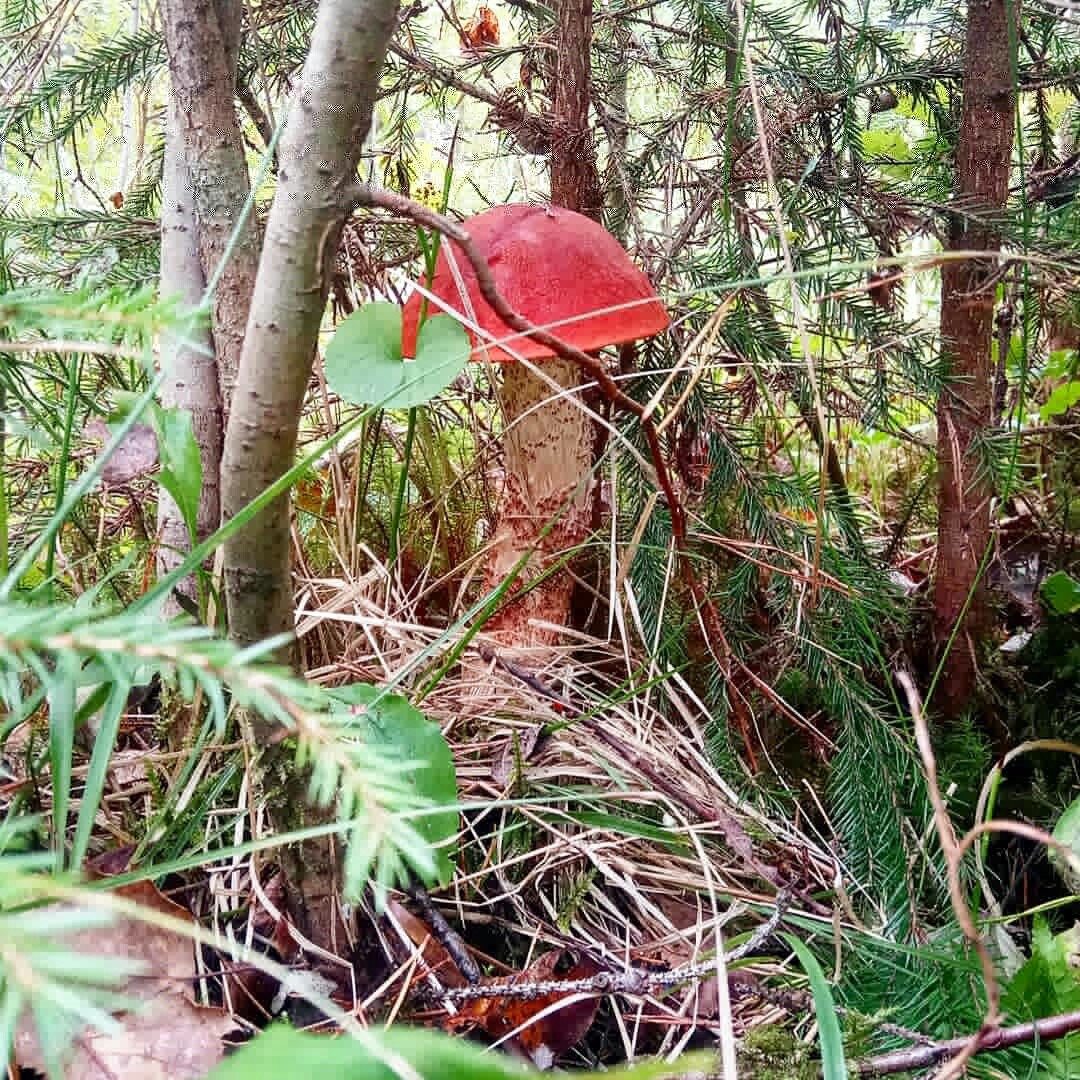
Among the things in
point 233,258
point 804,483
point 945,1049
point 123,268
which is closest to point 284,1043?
point 945,1049

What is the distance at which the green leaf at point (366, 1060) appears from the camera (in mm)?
260

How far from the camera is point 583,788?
34.2 inches

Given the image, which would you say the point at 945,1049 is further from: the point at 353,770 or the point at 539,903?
the point at 353,770

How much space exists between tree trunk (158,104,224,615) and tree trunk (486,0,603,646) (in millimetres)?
429

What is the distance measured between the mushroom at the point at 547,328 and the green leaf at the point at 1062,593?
0.67 m

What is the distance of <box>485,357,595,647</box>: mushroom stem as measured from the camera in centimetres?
128

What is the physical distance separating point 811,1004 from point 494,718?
40cm

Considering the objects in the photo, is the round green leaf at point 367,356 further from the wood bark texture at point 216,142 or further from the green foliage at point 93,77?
the green foliage at point 93,77

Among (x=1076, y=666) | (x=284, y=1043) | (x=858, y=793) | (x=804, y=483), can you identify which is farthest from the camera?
(x=1076, y=666)

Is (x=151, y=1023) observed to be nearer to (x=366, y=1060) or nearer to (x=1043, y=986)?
(x=366, y=1060)

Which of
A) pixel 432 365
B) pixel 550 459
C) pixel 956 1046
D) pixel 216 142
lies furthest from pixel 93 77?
pixel 956 1046

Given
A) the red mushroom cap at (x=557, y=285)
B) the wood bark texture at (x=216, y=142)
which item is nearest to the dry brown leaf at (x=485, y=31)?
the red mushroom cap at (x=557, y=285)

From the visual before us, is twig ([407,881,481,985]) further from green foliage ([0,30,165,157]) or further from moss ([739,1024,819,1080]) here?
green foliage ([0,30,165,157])

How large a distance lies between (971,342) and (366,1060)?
1.16 metres
